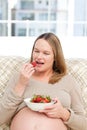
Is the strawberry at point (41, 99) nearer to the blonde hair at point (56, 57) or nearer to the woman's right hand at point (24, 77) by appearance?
the woman's right hand at point (24, 77)

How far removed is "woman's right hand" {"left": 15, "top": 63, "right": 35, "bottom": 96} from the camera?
191 centimetres

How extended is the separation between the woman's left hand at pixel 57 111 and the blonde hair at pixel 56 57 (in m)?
0.24

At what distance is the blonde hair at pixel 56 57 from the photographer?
82.7 inches

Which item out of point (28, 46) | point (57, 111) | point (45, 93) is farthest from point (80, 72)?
point (28, 46)

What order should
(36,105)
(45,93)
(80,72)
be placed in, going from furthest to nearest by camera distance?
(80,72) → (45,93) → (36,105)

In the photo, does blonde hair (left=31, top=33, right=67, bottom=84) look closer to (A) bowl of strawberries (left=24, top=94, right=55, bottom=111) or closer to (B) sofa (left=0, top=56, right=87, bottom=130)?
(B) sofa (left=0, top=56, right=87, bottom=130)

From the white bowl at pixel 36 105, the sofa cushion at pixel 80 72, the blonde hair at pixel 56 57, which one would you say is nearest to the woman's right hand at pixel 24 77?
the white bowl at pixel 36 105

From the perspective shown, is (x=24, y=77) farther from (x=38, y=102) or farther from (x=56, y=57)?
(x=56, y=57)

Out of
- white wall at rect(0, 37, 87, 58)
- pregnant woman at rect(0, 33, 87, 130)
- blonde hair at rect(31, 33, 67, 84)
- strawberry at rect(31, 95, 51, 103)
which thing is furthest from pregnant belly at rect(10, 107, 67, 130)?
white wall at rect(0, 37, 87, 58)

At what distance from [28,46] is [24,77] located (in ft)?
3.18

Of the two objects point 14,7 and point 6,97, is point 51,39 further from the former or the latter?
point 14,7

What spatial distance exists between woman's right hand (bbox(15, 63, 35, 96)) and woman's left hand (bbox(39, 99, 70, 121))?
21 centimetres

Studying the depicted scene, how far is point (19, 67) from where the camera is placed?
229cm

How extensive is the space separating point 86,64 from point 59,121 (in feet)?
1.84
